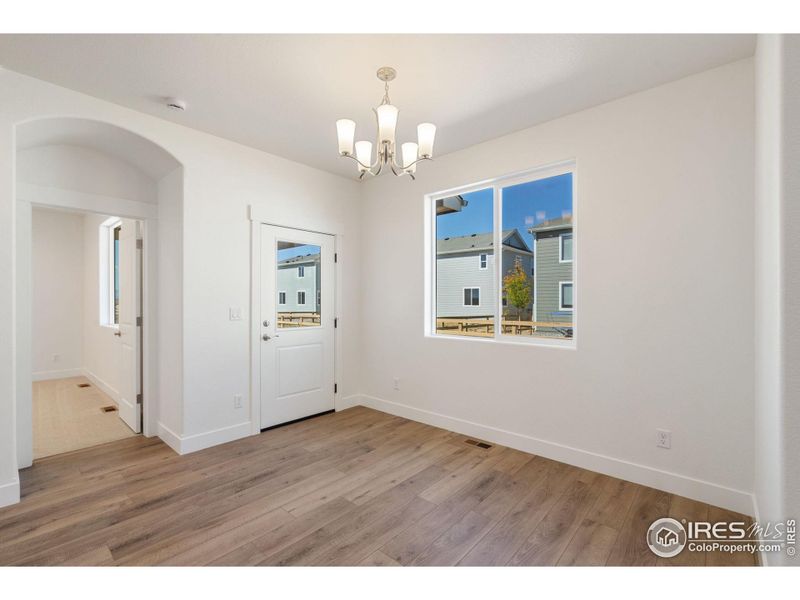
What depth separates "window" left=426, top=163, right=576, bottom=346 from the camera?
3.06 m

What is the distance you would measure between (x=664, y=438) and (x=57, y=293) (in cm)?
801

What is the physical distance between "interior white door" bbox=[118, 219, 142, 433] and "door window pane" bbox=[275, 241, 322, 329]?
1.29 m

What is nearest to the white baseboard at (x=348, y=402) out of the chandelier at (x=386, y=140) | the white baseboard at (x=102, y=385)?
the white baseboard at (x=102, y=385)

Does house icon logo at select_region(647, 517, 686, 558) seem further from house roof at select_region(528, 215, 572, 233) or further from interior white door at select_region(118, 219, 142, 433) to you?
interior white door at select_region(118, 219, 142, 433)

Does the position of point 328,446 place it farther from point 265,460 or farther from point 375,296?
point 375,296

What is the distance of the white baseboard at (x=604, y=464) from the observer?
223 centimetres

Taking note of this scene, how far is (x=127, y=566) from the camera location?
1746mm

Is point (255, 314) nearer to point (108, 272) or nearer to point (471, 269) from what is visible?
point (471, 269)

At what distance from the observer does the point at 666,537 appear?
1967 millimetres

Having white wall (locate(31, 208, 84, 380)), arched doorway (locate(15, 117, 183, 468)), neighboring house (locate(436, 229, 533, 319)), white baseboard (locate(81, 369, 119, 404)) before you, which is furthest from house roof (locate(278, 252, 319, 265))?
white wall (locate(31, 208, 84, 380))

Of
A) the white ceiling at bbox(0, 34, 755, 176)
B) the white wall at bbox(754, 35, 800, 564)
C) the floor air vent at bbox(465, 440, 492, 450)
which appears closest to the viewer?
the white wall at bbox(754, 35, 800, 564)

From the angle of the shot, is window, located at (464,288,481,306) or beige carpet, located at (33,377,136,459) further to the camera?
window, located at (464,288,481,306)

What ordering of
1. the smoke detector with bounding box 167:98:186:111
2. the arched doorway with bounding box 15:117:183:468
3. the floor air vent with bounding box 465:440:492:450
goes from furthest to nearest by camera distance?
the floor air vent with bounding box 465:440:492:450
the arched doorway with bounding box 15:117:183:468
the smoke detector with bounding box 167:98:186:111
